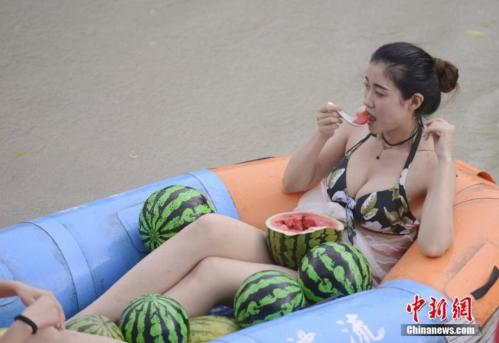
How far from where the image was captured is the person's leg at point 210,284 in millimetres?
3824

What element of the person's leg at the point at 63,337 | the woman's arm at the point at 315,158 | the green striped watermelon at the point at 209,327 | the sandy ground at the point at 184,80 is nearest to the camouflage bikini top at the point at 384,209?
Answer: the woman's arm at the point at 315,158

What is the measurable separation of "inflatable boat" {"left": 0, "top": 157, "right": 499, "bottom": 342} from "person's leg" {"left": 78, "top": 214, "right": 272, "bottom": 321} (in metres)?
0.29

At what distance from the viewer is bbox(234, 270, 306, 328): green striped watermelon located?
3625mm

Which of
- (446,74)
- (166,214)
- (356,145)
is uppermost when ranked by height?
(446,74)

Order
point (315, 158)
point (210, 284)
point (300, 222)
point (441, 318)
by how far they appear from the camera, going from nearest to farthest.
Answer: point (441, 318) → point (210, 284) → point (300, 222) → point (315, 158)

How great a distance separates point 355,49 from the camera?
767 centimetres

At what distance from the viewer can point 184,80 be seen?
7.29m

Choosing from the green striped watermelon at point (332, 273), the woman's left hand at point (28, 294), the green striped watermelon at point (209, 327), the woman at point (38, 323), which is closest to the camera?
the woman at point (38, 323)

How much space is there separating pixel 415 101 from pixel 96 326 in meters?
1.81

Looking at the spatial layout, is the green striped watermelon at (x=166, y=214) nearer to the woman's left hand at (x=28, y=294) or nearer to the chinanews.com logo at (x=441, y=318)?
the woman's left hand at (x=28, y=294)

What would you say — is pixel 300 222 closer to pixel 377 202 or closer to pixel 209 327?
pixel 377 202

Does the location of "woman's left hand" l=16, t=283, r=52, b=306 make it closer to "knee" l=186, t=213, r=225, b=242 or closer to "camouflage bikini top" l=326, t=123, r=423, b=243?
"knee" l=186, t=213, r=225, b=242

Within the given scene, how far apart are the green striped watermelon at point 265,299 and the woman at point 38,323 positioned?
66 cm

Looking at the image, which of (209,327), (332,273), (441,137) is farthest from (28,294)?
(441,137)
